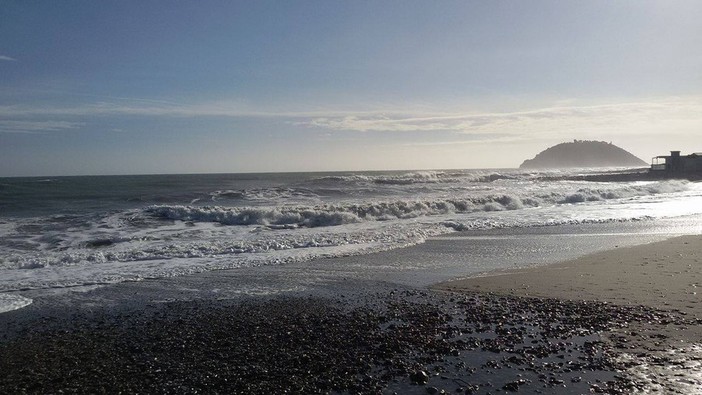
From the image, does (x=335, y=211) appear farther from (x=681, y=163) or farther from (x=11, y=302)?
(x=681, y=163)

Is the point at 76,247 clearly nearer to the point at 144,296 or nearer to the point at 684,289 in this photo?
the point at 144,296

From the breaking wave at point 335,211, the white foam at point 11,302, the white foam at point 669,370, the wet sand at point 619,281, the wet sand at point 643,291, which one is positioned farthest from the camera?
the breaking wave at point 335,211

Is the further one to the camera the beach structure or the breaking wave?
the beach structure

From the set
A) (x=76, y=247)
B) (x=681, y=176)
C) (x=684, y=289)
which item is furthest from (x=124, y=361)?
(x=681, y=176)

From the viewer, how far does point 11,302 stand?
950cm

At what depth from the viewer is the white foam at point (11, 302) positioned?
909 centimetres

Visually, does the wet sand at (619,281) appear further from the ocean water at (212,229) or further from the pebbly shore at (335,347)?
the ocean water at (212,229)

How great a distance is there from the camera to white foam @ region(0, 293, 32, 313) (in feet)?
29.8

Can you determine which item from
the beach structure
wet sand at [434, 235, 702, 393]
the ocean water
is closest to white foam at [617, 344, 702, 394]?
wet sand at [434, 235, 702, 393]

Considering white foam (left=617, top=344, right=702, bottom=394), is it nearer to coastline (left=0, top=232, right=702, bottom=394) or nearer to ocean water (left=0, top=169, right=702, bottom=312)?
coastline (left=0, top=232, right=702, bottom=394)

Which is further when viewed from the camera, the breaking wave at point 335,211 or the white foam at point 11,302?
the breaking wave at point 335,211

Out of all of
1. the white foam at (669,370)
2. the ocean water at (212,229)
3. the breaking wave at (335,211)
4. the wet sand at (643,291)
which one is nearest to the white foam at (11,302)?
the ocean water at (212,229)

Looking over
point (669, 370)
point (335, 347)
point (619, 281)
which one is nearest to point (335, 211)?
point (619, 281)

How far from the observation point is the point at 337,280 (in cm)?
1105
